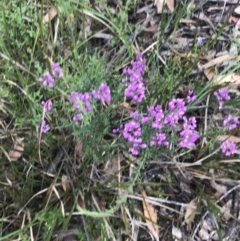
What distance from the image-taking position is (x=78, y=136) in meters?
1.93

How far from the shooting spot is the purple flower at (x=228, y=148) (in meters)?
1.95


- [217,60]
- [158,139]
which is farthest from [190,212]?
[217,60]

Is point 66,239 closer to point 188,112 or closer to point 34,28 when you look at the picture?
point 188,112

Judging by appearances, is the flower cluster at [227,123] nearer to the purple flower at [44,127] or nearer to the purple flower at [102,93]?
the purple flower at [102,93]

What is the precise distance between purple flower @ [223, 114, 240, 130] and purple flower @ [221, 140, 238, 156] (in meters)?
0.06

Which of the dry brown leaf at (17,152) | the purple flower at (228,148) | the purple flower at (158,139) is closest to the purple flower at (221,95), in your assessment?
the purple flower at (228,148)

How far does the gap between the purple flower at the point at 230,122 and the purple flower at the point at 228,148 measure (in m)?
0.06

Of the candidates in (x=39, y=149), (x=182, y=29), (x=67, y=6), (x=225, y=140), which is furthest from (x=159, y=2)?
(x=39, y=149)

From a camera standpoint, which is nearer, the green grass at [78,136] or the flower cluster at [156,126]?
the flower cluster at [156,126]

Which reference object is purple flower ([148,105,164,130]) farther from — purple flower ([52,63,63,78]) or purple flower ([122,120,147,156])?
purple flower ([52,63,63,78])

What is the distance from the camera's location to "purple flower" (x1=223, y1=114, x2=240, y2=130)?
194cm

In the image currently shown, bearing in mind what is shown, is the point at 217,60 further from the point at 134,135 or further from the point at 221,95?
the point at 134,135

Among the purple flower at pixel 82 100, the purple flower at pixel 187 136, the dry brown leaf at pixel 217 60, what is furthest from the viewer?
the dry brown leaf at pixel 217 60

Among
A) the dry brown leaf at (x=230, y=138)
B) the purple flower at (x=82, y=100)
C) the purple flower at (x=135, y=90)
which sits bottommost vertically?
the dry brown leaf at (x=230, y=138)
